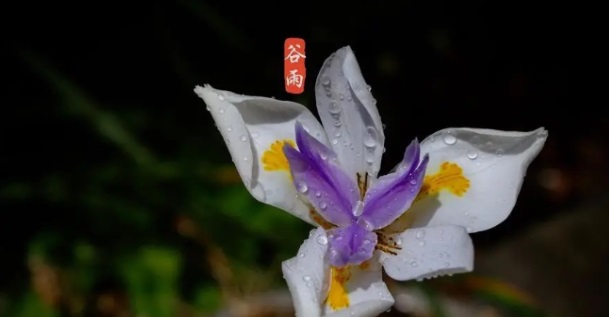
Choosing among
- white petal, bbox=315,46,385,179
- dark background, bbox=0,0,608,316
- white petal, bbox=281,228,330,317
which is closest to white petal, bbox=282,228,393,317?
white petal, bbox=281,228,330,317

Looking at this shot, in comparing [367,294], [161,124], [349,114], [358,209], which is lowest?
[367,294]

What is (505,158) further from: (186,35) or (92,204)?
(186,35)

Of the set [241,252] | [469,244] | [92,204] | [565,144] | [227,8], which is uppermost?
[227,8]

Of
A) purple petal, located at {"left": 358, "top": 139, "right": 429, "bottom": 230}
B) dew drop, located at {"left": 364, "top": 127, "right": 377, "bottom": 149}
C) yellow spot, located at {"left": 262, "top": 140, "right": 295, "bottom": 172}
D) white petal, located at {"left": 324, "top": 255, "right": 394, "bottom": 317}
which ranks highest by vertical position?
yellow spot, located at {"left": 262, "top": 140, "right": 295, "bottom": 172}

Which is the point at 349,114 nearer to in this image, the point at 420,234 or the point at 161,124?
the point at 420,234

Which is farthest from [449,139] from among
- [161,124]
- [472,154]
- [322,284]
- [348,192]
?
[161,124]

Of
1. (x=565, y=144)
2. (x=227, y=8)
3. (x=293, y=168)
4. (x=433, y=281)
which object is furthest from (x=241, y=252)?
(x=565, y=144)

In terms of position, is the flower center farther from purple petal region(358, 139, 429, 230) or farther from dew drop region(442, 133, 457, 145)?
dew drop region(442, 133, 457, 145)
